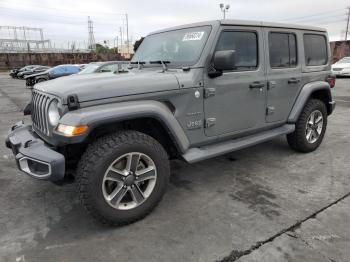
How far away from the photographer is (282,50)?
4172mm

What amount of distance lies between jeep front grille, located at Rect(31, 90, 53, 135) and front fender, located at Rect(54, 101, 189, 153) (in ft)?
1.30

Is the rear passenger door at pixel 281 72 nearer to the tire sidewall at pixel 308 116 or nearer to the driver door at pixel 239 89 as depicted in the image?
the driver door at pixel 239 89

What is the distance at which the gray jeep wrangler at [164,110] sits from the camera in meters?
2.64

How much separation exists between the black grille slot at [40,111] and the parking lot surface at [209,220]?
34.1 inches

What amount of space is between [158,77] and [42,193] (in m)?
1.94

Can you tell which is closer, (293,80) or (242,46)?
(242,46)

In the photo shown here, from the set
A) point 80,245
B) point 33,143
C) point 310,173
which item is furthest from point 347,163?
point 33,143

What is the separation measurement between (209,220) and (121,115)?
1.29 m

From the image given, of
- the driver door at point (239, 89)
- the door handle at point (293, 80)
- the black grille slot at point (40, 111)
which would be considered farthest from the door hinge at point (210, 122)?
the black grille slot at point (40, 111)

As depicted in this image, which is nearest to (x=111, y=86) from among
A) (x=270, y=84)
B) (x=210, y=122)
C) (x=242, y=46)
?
(x=210, y=122)

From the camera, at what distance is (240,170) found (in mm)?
4188

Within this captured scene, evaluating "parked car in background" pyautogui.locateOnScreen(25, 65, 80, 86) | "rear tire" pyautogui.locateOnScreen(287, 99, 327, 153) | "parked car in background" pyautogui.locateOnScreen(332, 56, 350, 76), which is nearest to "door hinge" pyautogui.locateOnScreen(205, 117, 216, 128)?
"rear tire" pyautogui.locateOnScreen(287, 99, 327, 153)

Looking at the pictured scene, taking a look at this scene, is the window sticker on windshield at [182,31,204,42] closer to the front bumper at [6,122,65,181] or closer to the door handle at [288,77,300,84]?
the door handle at [288,77,300,84]

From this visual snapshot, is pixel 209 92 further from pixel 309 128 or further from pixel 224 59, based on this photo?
pixel 309 128
